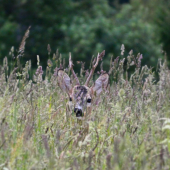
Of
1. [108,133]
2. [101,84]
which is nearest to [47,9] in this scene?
[101,84]

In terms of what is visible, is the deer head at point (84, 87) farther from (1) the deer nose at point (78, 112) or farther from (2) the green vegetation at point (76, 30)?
(2) the green vegetation at point (76, 30)

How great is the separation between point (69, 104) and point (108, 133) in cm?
149

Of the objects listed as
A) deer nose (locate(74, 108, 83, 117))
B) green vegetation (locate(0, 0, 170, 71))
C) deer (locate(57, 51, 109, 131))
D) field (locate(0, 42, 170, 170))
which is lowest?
field (locate(0, 42, 170, 170))

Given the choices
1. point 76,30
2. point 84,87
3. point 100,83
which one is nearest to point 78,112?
point 84,87

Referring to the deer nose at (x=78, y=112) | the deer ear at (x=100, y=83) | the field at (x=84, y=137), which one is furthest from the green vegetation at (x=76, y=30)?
the field at (x=84, y=137)

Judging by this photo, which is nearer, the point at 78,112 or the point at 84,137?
the point at 84,137

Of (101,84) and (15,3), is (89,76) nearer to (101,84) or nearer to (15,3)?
(101,84)

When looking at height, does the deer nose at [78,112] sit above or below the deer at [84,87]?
below

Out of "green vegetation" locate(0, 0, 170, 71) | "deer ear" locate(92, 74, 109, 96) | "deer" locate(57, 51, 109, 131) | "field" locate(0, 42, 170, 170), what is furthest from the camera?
"green vegetation" locate(0, 0, 170, 71)

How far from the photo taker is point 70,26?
27.8m

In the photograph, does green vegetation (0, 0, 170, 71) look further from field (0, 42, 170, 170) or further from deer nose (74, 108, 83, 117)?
field (0, 42, 170, 170)

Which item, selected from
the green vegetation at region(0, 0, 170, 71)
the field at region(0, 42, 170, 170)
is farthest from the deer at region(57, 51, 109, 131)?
the green vegetation at region(0, 0, 170, 71)

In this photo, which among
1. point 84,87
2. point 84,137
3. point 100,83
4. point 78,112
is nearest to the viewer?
point 84,137

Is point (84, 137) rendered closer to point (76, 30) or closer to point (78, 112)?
point (78, 112)
